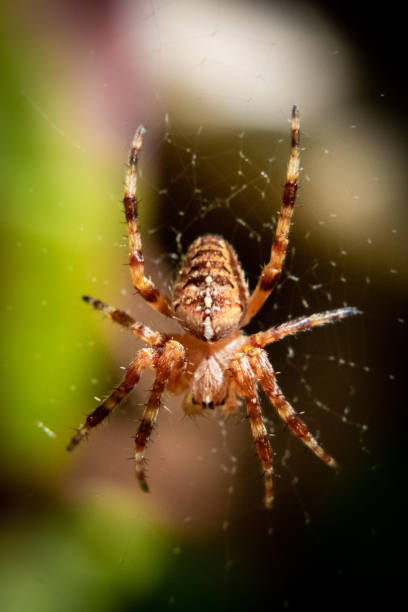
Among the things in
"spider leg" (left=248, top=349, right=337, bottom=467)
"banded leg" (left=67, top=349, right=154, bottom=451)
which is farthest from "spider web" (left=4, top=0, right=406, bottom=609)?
"spider leg" (left=248, top=349, right=337, bottom=467)

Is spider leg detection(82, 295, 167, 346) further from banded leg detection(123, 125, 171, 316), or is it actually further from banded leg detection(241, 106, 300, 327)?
banded leg detection(241, 106, 300, 327)

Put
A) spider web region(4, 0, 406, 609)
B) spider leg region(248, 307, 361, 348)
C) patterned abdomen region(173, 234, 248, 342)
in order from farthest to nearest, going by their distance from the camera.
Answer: spider web region(4, 0, 406, 609) < patterned abdomen region(173, 234, 248, 342) < spider leg region(248, 307, 361, 348)

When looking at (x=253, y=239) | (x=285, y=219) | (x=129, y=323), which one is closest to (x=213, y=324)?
(x=129, y=323)

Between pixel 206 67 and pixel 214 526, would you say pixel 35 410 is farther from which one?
pixel 206 67

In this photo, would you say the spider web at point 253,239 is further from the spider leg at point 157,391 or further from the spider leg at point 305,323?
the spider leg at point 305,323

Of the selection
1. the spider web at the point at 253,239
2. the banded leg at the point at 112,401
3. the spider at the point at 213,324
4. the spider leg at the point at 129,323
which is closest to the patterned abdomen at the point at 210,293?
the spider at the point at 213,324

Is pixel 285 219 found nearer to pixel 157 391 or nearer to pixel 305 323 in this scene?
pixel 305 323

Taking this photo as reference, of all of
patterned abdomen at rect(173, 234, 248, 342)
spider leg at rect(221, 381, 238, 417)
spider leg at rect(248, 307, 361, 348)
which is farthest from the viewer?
spider leg at rect(221, 381, 238, 417)
